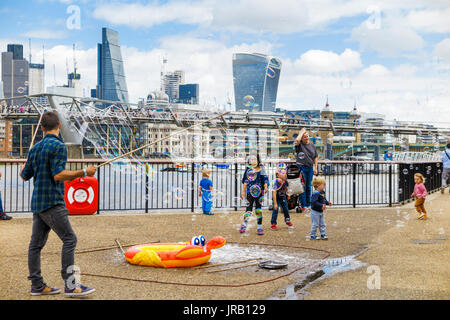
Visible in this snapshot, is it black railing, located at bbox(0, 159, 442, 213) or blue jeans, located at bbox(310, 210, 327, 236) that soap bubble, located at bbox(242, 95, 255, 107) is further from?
blue jeans, located at bbox(310, 210, 327, 236)

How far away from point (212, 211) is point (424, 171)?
8.43 meters

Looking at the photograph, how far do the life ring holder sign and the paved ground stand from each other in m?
0.40

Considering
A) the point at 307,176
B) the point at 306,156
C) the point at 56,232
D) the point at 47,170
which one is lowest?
the point at 56,232

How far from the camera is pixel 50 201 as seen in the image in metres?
4.85

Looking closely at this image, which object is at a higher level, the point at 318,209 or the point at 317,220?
the point at 318,209

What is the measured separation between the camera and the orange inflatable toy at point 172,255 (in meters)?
6.30

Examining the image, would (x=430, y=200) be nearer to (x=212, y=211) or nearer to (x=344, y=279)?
(x=212, y=211)

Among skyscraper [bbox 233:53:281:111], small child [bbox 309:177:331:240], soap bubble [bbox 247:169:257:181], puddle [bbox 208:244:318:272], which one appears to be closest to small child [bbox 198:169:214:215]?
soap bubble [bbox 247:169:257:181]

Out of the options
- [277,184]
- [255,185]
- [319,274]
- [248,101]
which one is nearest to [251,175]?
[255,185]

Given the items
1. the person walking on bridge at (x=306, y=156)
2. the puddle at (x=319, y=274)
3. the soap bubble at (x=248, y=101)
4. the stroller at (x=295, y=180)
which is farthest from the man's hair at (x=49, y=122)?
the soap bubble at (x=248, y=101)

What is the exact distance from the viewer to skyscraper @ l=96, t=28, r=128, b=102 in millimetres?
172000

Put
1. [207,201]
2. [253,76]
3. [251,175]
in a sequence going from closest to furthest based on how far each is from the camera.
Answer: [251,175] → [207,201] → [253,76]

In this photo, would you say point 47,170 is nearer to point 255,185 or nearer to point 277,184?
point 255,185

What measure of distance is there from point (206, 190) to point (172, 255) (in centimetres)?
542
